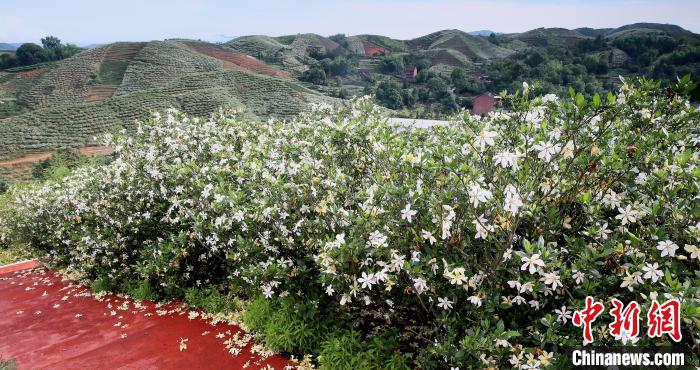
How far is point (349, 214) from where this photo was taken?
369 centimetres

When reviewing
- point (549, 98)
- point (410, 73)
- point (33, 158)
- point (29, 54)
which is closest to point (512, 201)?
point (549, 98)

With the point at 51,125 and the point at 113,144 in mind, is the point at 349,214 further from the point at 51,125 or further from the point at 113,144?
the point at 51,125

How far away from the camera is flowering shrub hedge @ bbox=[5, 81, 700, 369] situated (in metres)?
2.91

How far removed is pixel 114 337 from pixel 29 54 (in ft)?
330

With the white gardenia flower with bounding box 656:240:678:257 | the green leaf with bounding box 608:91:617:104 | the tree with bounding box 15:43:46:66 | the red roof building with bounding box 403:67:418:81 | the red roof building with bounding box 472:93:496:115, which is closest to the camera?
the white gardenia flower with bounding box 656:240:678:257

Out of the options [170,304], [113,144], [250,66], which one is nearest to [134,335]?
[170,304]

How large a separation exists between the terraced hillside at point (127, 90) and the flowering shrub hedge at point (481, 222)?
110 feet

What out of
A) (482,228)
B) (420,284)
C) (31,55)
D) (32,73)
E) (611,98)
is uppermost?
(31,55)

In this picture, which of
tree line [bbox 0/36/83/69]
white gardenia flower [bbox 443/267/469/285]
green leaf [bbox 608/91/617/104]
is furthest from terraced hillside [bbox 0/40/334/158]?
green leaf [bbox 608/91/617/104]

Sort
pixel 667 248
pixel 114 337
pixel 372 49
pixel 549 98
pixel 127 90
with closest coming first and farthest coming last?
1. pixel 667 248
2. pixel 549 98
3. pixel 114 337
4. pixel 127 90
5. pixel 372 49

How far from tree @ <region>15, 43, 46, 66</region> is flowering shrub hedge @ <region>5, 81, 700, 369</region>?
99.5m

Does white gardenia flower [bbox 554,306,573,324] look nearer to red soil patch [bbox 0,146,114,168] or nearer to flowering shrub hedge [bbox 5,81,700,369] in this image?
flowering shrub hedge [bbox 5,81,700,369]

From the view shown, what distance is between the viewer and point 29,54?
8306 cm

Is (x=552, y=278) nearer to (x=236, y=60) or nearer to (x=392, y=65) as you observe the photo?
(x=236, y=60)
